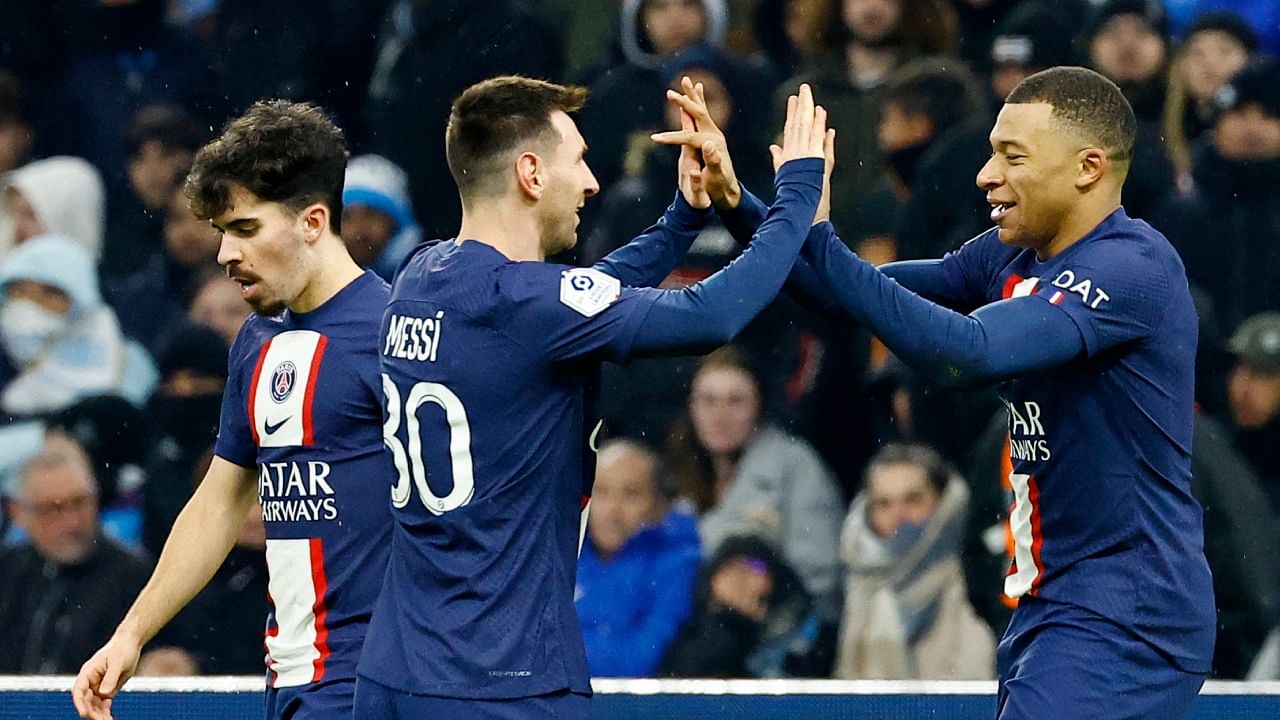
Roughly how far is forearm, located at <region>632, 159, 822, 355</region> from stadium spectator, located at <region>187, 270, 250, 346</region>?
9.76 ft

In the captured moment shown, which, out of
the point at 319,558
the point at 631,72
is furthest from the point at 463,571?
the point at 631,72

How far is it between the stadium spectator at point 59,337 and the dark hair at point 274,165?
228cm

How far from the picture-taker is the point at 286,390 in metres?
3.25

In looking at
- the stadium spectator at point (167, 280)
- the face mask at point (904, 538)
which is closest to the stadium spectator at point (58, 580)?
the stadium spectator at point (167, 280)

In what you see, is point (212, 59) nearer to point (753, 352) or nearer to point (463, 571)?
point (753, 352)

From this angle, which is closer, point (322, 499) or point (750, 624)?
point (322, 499)

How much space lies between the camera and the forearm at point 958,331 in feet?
9.71

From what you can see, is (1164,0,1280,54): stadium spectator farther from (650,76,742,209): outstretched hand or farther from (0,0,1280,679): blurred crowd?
(650,76,742,209): outstretched hand

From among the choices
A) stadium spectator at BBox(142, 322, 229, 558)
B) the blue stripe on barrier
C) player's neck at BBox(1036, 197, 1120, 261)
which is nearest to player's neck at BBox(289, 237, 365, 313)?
player's neck at BBox(1036, 197, 1120, 261)

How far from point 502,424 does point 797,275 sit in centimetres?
69

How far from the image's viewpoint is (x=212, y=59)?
5609 mm

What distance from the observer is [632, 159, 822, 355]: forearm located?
2.78 metres

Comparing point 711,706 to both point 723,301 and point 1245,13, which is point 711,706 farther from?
point 1245,13

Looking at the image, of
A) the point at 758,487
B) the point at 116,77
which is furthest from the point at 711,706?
the point at 116,77
